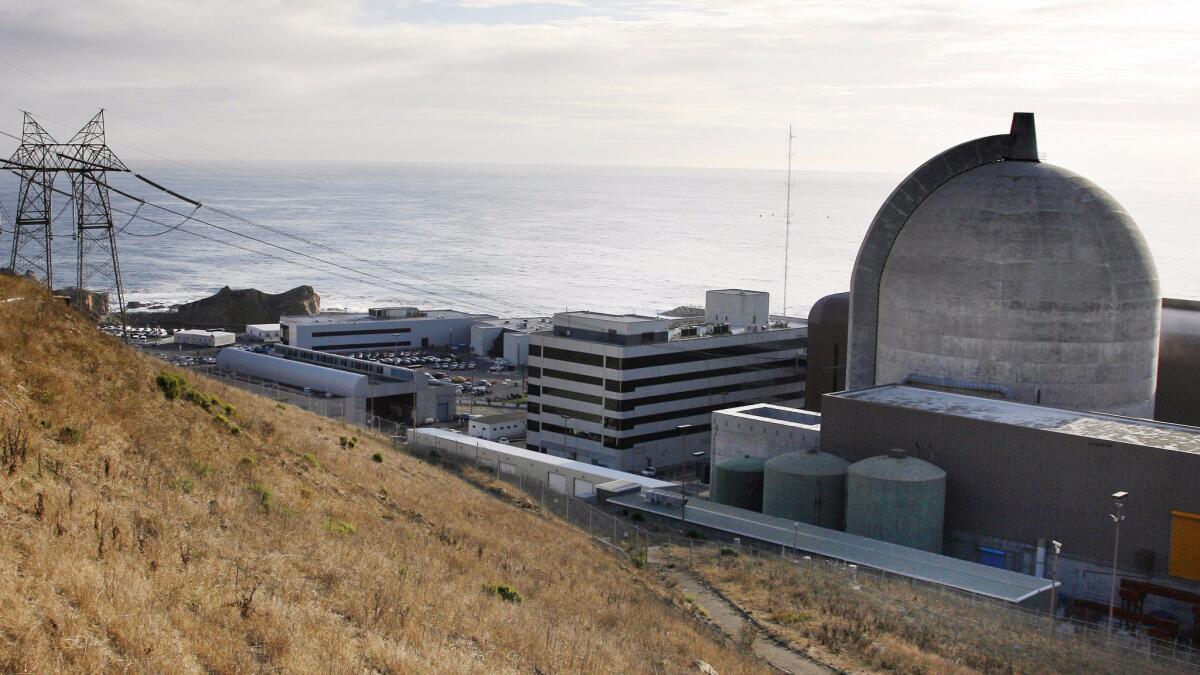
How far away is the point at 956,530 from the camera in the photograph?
42.5 m

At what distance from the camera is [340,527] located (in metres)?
23.4

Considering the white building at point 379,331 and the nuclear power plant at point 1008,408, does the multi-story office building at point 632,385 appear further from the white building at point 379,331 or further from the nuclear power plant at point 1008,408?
the white building at point 379,331

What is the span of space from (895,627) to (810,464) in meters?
16.9

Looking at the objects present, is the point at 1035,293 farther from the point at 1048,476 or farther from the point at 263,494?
the point at 263,494

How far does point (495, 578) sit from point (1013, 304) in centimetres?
3038

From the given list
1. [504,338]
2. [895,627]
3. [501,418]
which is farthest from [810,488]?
[504,338]

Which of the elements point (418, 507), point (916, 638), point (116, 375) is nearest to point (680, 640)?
point (916, 638)

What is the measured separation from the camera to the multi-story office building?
6644 cm

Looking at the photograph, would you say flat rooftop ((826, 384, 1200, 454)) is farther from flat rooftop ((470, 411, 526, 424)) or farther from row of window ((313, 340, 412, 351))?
row of window ((313, 340, 412, 351))

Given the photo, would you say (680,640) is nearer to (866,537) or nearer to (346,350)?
(866,537)

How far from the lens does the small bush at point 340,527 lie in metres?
22.9

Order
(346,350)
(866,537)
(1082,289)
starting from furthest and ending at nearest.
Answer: (346,350), (1082,289), (866,537)

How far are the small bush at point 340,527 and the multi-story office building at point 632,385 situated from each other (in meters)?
42.1

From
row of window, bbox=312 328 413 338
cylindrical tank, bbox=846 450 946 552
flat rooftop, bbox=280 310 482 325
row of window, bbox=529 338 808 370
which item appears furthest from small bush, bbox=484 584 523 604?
flat rooftop, bbox=280 310 482 325
